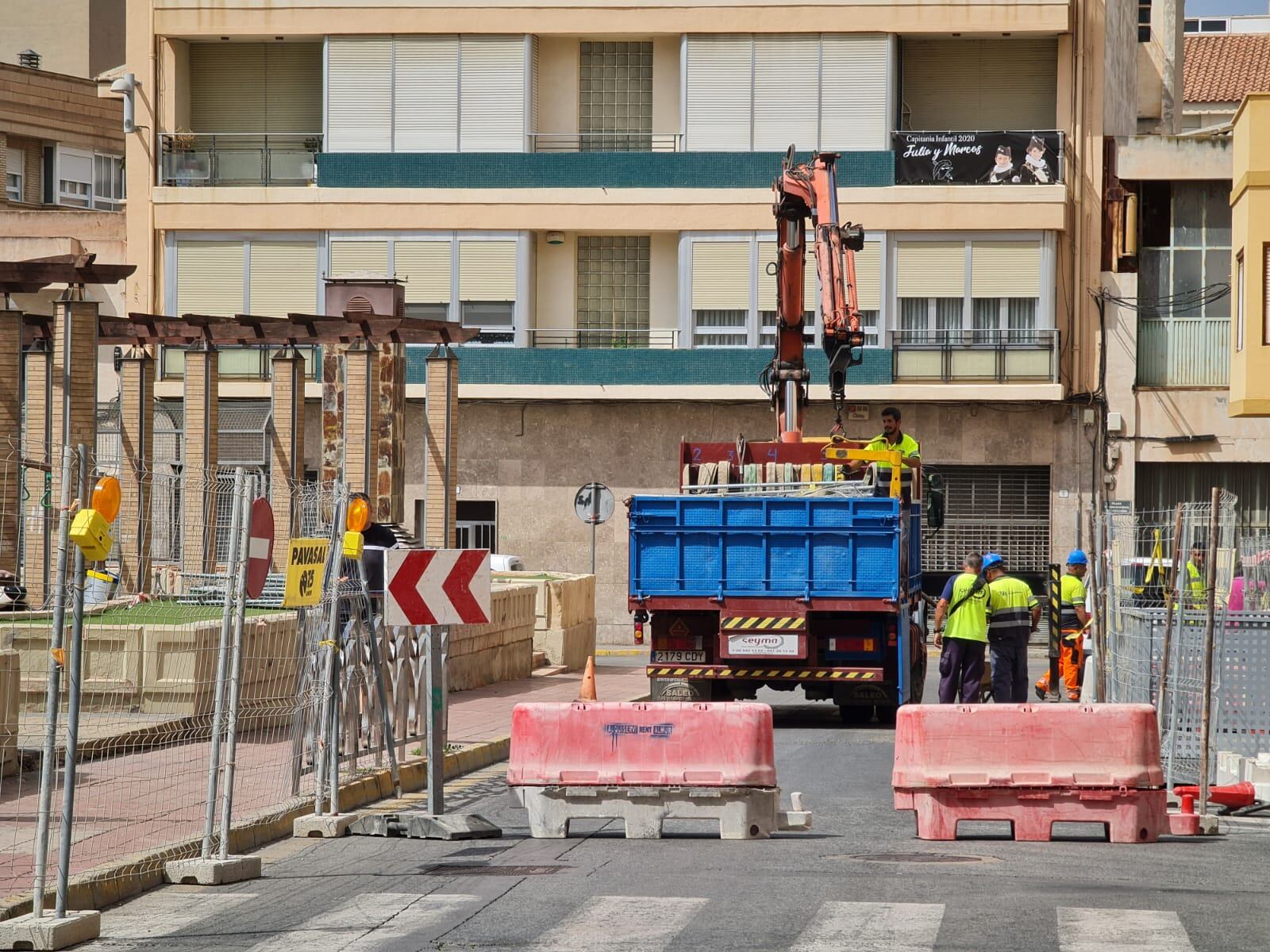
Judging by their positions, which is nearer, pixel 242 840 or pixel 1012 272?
pixel 242 840

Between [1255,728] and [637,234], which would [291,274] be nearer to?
[637,234]

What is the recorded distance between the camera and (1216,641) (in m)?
15.9

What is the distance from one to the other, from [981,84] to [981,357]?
17.1ft

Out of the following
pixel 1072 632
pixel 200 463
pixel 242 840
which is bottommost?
pixel 242 840

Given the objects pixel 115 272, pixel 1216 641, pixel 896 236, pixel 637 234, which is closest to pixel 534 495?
pixel 637 234

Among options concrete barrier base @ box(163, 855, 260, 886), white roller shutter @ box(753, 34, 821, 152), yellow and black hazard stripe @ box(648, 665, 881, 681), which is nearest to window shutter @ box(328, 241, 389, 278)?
white roller shutter @ box(753, 34, 821, 152)

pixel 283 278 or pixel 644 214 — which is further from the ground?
pixel 644 214

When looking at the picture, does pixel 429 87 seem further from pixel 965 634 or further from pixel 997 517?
pixel 965 634

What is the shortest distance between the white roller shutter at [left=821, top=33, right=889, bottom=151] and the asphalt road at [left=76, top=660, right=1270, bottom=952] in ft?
82.4

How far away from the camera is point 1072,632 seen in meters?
22.7

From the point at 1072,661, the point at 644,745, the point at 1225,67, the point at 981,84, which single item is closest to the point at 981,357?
the point at 981,84

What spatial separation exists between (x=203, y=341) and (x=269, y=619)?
1262 cm

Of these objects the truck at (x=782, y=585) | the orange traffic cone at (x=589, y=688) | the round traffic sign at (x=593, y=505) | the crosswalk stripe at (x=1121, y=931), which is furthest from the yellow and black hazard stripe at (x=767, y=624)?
the round traffic sign at (x=593, y=505)

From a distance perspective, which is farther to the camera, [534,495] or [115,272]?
[534,495]
